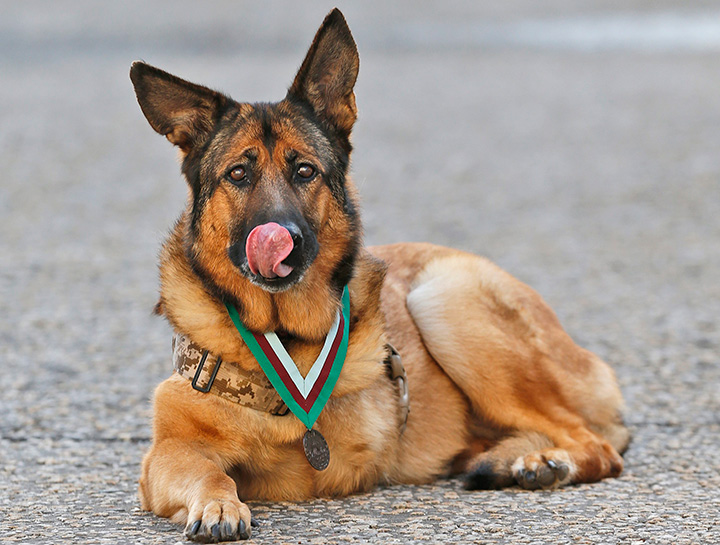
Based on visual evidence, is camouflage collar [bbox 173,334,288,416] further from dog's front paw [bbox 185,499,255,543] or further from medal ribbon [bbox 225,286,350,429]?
dog's front paw [bbox 185,499,255,543]

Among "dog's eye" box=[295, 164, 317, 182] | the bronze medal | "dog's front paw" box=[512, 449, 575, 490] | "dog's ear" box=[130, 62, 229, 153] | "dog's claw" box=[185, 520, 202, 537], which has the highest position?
"dog's ear" box=[130, 62, 229, 153]

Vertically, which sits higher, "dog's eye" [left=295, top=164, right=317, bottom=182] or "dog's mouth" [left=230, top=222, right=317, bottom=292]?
"dog's eye" [left=295, top=164, right=317, bottom=182]

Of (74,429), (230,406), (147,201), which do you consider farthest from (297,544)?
(147,201)

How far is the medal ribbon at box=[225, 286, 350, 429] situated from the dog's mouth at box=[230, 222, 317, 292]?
0.30 m

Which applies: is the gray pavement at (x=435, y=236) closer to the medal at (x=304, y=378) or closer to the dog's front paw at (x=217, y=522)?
the dog's front paw at (x=217, y=522)

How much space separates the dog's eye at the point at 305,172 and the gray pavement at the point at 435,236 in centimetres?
146

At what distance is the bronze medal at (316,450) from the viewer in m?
4.25

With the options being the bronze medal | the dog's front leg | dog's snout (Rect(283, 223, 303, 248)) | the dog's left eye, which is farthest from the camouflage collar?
the dog's left eye

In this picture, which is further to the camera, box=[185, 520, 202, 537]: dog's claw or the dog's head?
the dog's head

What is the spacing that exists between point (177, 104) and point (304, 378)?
137cm

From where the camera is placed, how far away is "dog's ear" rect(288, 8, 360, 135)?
4449mm

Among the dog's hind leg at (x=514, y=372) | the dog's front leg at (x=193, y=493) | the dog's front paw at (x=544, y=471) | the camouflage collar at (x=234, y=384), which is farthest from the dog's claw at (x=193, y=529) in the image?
the dog's front paw at (x=544, y=471)

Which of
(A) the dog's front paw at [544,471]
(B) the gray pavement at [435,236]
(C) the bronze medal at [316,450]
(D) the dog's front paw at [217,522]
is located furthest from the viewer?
(A) the dog's front paw at [544,471]

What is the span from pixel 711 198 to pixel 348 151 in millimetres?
9464
